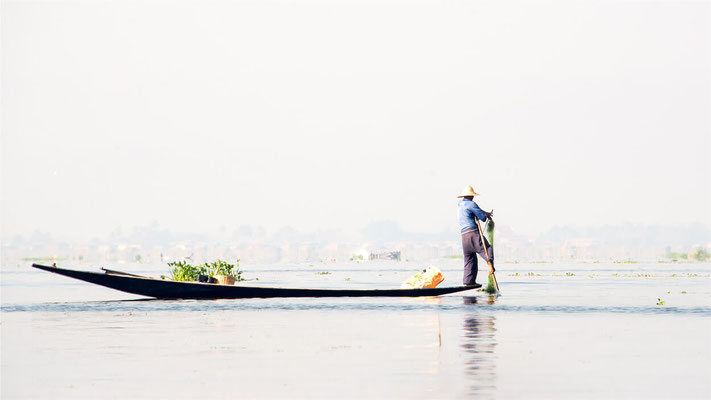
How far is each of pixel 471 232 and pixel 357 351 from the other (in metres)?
15.0

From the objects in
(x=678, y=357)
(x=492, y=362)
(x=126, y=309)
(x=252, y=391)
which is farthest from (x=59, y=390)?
(x=126, y=309)

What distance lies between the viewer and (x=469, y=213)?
33.6 meters

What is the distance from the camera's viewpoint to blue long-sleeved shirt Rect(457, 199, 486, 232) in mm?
33344

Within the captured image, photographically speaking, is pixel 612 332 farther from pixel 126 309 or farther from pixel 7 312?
pixel 7 312

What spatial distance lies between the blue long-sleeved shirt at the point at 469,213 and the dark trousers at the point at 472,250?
0.22 metres

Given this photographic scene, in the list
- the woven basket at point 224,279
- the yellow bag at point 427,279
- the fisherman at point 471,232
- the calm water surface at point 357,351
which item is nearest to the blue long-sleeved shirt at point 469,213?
the fisherman at point 471,232

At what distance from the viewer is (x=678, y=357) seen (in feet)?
59.4

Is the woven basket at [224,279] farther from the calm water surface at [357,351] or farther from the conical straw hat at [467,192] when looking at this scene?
the conical straw hat at [467,192]

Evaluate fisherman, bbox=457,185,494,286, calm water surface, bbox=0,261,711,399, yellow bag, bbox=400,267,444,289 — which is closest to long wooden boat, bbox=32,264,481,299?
yellow bag, bbox=400,267,444,289

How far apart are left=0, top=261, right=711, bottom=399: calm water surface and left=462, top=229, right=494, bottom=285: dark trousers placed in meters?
1.76

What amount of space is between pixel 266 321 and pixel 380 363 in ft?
30.9

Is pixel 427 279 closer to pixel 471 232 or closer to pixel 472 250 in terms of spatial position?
pixel 472 250

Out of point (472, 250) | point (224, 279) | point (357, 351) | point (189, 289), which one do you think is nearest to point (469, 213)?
point (472, 250)

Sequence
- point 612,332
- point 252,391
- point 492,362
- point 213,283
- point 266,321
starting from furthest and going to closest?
point 213,283 → point 266,321 → point 612,332 → point 492,362 → point 252,391
